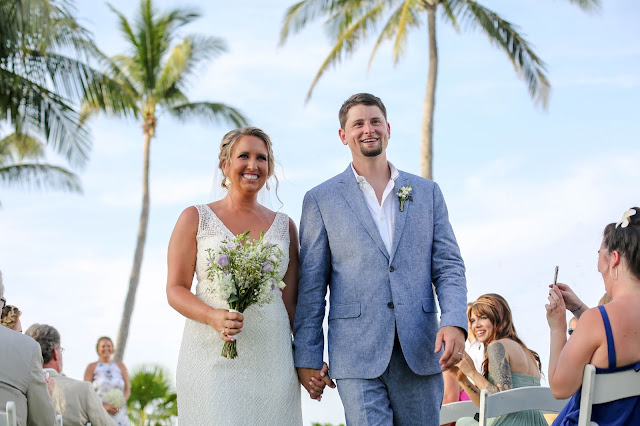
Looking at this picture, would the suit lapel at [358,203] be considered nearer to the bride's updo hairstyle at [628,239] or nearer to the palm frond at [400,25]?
the bride's updo hairstyle at [628,239]

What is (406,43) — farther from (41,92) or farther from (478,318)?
(478,318)

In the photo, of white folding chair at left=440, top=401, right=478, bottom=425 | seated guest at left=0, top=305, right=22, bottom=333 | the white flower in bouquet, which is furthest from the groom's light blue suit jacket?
the white flower in bouquet

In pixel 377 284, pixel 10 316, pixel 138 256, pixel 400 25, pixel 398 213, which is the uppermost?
pixel 400 25

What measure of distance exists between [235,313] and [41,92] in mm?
14552

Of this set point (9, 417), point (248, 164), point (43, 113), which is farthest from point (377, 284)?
point (43, 113)

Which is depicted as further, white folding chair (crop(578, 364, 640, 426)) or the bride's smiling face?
the bride's smiling face

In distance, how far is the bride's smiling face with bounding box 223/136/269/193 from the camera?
469 centimetres

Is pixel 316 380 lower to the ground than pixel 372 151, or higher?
lower

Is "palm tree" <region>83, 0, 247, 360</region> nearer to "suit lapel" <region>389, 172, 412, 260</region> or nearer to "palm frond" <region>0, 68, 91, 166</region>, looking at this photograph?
"palm frond" <region>0, 68, 91, 166</region>

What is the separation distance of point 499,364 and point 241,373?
2.48 meters

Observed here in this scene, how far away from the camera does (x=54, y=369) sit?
6934 millimetres

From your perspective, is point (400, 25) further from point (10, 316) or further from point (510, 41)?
point (10, 316)

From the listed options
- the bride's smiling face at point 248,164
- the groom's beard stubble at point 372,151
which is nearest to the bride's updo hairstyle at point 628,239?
the groom's beard stubble at point 372,151

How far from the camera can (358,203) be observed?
451cm
